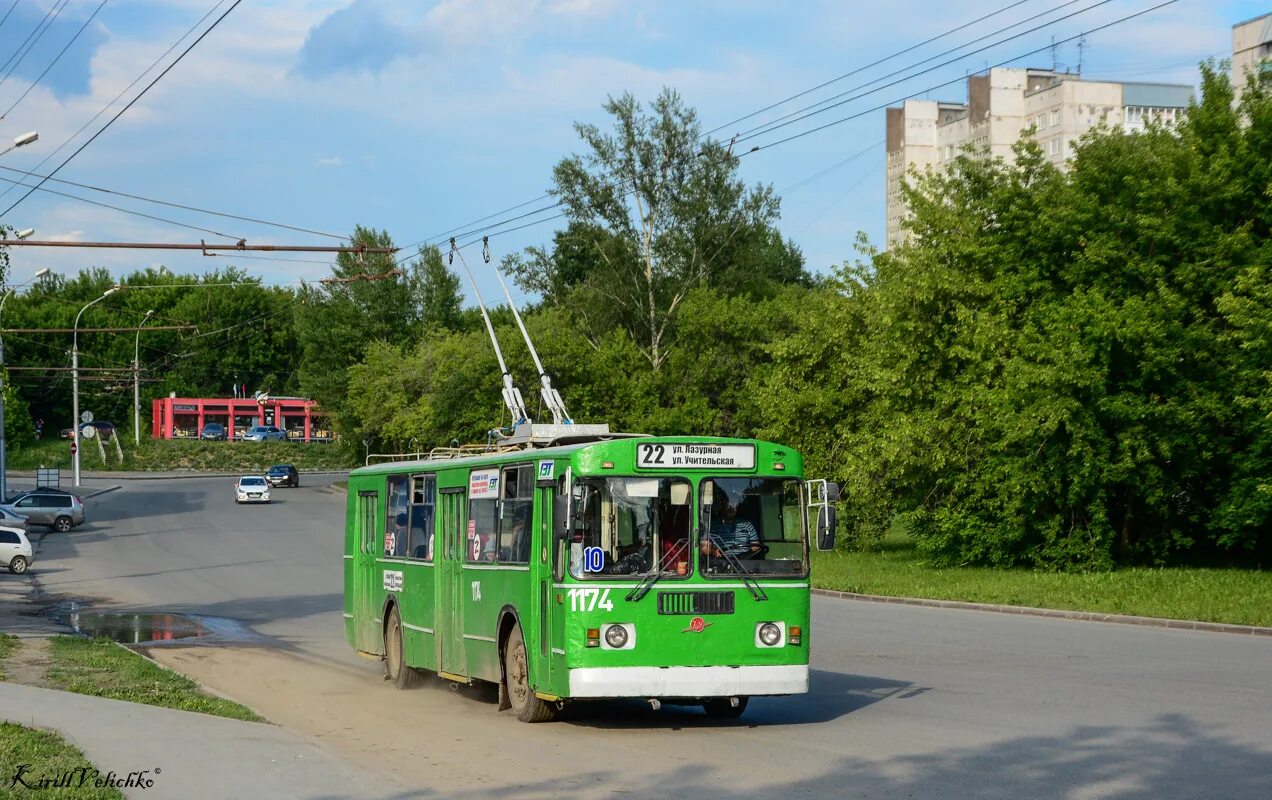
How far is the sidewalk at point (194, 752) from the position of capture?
9.52 metres

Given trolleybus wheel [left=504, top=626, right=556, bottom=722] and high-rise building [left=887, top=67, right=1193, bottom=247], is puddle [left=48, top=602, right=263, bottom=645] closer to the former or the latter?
trolleybus wheel [left=504, top=626, right=556, bottom=722]

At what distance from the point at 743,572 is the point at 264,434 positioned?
113276 mm

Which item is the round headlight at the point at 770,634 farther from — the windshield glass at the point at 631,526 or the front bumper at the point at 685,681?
the windshield glass at the point at 631,526

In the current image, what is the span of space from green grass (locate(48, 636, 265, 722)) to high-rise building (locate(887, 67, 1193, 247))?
290ft

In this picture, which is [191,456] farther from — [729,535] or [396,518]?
[729,535]

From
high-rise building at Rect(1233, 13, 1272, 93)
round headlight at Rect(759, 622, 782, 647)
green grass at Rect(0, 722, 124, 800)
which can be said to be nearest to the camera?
green grass at Rect(0, 722, 124, 800)

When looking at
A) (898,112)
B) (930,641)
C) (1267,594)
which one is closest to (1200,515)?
(1267,594)

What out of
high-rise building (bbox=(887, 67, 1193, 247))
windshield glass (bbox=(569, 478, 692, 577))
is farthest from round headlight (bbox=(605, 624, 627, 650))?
high-rise building (bbox=(887, 67, 1193, 247))

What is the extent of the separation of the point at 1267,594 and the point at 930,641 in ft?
31.9

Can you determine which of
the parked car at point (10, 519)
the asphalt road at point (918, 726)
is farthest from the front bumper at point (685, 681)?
the parked car at point (10, 519)

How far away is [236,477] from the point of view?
4060 inches

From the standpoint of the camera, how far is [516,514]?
46.8 feet

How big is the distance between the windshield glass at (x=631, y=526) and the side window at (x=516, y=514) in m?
0.99

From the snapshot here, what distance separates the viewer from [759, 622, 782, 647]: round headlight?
13109mm
